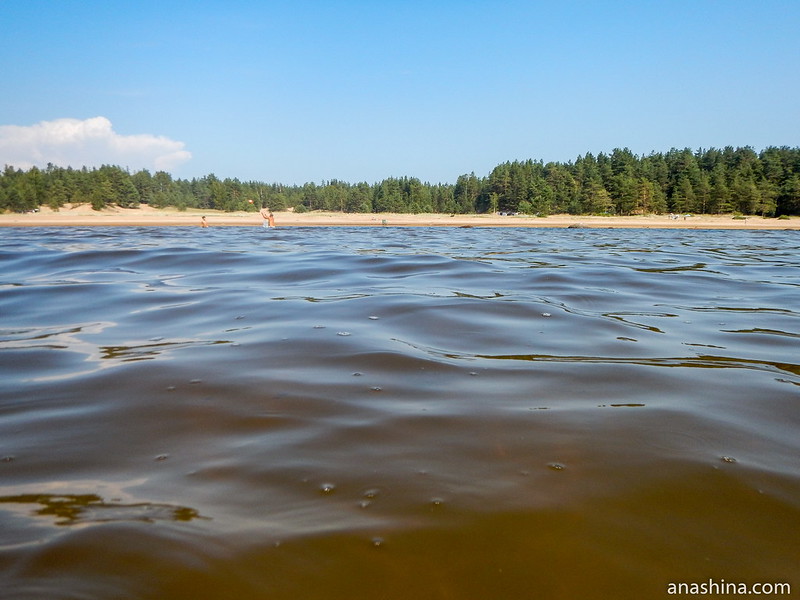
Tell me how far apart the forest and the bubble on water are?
304 ft

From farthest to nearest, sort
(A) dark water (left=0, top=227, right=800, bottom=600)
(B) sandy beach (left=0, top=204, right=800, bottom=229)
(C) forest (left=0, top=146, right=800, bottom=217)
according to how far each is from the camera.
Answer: (C) forest (left=0, top=146, right=800, bottom=217) → (B) sandy beach (left=0, top=204, right=800, bottom=229) → (A) dark water (left=0, top=227, right=800, bottom=600)

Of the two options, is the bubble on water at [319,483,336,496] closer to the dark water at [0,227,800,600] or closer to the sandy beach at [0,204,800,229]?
the dark water at [0,227,800,600]

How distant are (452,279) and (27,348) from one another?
535 cm

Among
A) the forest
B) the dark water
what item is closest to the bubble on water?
the dark water

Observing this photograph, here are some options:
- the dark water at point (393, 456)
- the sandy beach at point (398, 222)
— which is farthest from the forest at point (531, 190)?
the dark water at point (393, 456)

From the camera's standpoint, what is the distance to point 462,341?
3926 mm

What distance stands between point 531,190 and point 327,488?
107298 millimetres

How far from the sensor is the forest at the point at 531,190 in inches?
3278

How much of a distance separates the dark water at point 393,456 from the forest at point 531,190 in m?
90.7

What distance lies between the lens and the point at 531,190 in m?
103

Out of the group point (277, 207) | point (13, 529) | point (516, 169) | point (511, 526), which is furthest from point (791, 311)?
point (277, 207)

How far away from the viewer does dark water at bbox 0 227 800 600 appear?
143 centimetres

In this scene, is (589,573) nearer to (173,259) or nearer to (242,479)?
(242,479)

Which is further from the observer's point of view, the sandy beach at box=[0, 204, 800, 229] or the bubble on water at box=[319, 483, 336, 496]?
the sandy beach at box=[0, 204, 800, 229]
